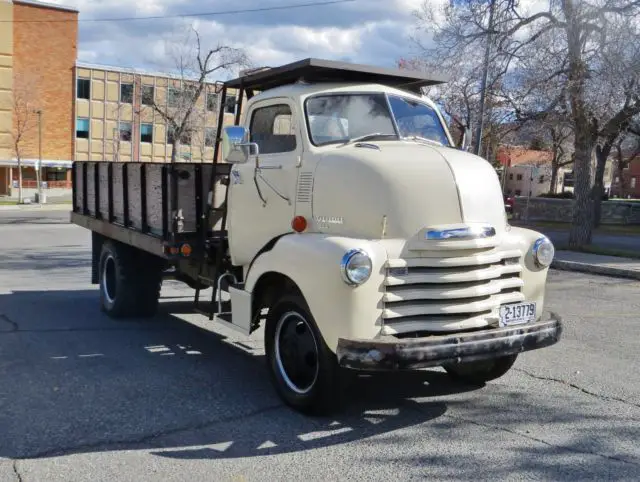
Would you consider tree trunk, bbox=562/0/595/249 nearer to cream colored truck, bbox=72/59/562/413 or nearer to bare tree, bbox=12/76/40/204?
cream colored truck, bbox=72/59/562/413

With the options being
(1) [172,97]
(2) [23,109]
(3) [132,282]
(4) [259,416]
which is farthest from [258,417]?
(2) [23,109]

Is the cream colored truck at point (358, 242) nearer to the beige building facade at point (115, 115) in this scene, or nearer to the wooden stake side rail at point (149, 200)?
the wooden stake side rail at point (149, 200)

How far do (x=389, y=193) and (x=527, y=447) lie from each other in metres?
1.95

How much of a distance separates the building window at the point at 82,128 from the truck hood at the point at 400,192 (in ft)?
177

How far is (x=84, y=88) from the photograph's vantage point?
54875 mm

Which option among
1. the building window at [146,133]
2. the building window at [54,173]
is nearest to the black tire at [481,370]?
the building window at [54,173]

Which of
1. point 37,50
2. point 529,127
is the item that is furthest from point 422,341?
point 37,50

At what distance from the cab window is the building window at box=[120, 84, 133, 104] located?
53323mm

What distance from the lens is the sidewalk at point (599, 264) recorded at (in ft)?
46.8

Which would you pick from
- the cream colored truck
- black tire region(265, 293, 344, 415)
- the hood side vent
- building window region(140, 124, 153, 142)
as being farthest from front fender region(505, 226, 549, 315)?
building window region(140, 124, 153, 142)

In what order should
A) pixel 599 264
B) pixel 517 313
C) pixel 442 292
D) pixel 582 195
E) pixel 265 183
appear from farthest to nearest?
pixel 582 195
pixel 599 264
pixel 265 183
pixel 517 313
pixel 442 292

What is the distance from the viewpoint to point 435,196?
193 inches

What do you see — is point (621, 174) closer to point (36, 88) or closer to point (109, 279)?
point (36, 88)

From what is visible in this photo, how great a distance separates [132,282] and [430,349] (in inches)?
197
